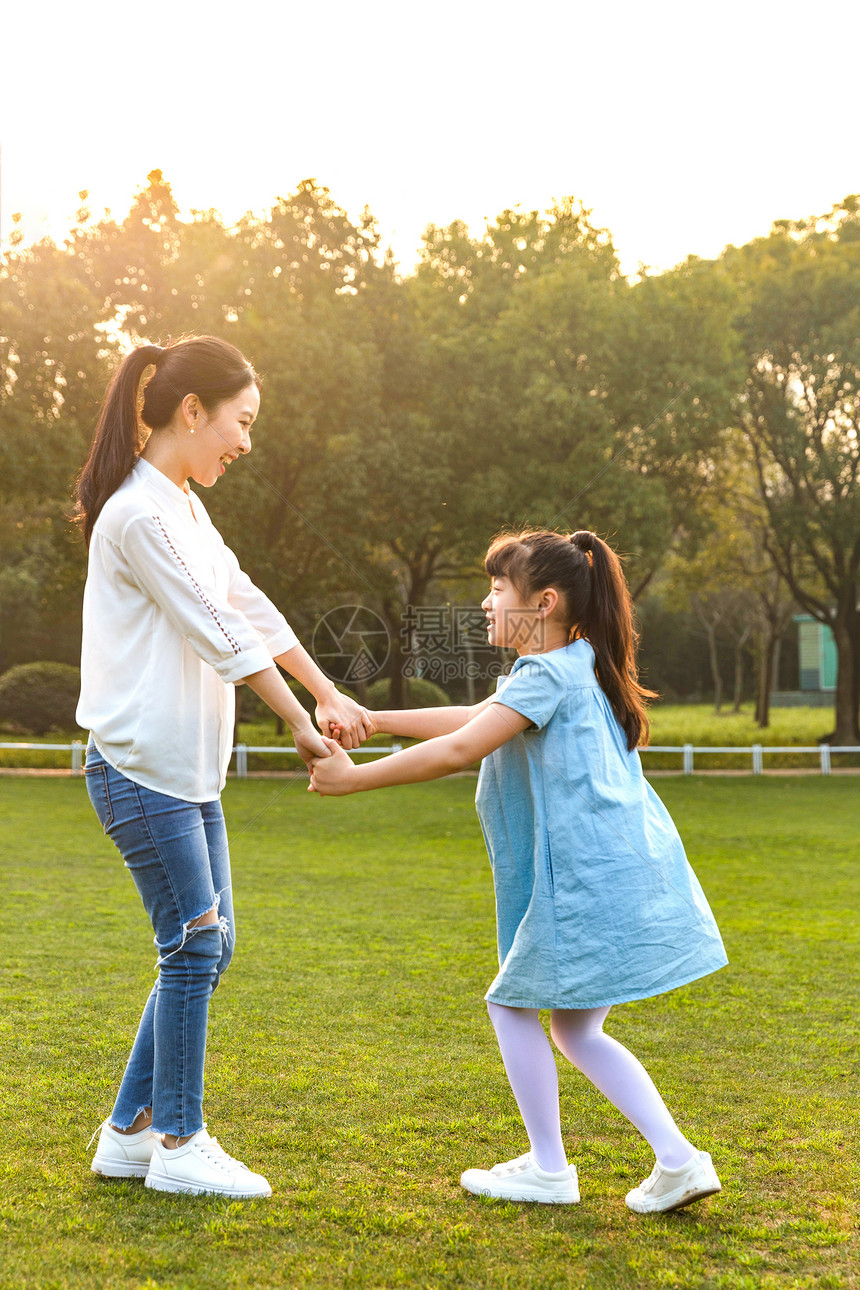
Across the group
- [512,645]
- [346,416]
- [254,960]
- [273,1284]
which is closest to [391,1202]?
[273,1284]

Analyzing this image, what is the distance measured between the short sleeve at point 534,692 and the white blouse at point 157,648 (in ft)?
1.72

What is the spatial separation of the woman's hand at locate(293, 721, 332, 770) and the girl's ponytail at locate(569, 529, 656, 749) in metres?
0.66

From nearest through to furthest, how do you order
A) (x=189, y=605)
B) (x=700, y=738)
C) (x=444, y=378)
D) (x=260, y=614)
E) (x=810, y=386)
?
(x=189, y=605) < (x=260, y=614) < (x=444, y=378) < (x=810, y=386) < (x=700, y=738)

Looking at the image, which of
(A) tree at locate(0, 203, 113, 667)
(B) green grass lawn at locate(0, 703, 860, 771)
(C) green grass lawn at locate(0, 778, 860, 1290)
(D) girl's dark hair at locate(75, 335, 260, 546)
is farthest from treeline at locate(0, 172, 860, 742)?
(D) girl's dark hair at locate(75, 335, 260, 546)

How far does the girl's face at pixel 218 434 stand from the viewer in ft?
8.01

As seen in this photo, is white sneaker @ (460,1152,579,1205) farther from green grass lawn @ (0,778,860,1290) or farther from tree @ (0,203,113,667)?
tree @ (0,203,113,667)

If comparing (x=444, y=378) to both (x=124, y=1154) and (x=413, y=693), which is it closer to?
(x=413, y=693)

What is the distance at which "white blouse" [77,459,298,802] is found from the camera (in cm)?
225

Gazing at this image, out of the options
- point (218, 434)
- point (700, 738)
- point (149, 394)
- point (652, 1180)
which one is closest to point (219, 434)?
point (218, 434)

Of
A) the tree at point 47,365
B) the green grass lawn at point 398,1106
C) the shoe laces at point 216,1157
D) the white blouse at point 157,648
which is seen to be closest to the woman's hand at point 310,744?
→ the white blouse at point 157,648

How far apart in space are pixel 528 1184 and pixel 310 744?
1096mm

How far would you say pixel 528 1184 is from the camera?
2.42 m

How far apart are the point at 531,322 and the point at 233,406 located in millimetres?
14811

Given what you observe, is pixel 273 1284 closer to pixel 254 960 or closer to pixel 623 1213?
pixel 623 1213
